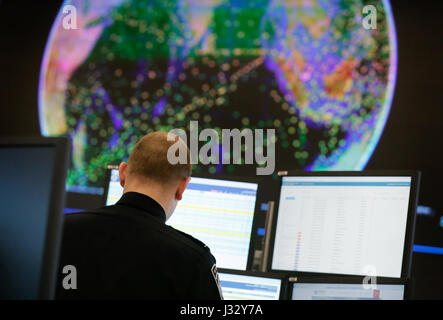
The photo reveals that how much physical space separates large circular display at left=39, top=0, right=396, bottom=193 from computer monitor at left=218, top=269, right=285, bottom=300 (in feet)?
4.33

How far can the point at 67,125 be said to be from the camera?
10.7 ft

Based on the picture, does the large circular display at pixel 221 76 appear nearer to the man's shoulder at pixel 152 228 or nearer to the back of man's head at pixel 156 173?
the back of man's head at pixel 156 173

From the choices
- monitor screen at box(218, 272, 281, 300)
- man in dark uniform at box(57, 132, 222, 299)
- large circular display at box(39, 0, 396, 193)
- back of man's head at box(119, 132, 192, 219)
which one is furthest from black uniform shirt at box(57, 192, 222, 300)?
large circular display at box(39, 0, 396, 193)

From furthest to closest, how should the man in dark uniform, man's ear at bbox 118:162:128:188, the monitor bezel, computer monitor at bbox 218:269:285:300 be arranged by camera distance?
computer monitor at bbox 218:269:285:300
the monitor bezel
man's ear at bbox 118:162:128:188
the man in dark uniform

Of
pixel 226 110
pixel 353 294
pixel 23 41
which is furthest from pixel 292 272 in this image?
pixel 23 41

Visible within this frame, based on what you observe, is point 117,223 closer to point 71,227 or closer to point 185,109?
point 71,227

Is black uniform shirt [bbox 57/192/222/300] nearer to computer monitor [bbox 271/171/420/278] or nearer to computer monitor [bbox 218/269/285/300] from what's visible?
computer monitor [bbox 218/269/285/300]

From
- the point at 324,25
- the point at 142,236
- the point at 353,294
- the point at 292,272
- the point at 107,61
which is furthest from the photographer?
the point at 107,61

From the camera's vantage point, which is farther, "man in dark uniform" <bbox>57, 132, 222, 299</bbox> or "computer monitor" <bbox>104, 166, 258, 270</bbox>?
"computer monitor" <bbox>104, 166, 258, 270</bbox>

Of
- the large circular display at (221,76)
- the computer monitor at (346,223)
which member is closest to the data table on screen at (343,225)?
the computer monitor at (346,223)

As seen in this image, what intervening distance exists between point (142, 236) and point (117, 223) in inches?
2.7

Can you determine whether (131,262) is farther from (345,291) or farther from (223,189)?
(223,189)

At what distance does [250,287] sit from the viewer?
1739 mm

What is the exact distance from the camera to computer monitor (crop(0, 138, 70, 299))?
792mm
